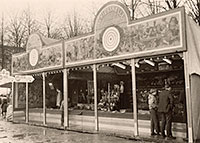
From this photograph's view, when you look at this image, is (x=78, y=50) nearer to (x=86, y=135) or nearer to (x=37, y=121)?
(x=86, y=135)

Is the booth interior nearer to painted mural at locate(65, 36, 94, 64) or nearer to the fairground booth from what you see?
the fairground booth

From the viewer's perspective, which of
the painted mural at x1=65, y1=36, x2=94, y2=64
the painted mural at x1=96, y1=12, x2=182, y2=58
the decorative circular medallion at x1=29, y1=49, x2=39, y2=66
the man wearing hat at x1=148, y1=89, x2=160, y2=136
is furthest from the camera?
the decorative circular medallion at x1=29, y1=49, x2=39, y2=66

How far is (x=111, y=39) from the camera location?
11.7 m

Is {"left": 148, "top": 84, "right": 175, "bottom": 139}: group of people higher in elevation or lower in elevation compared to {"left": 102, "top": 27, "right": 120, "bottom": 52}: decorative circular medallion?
lower

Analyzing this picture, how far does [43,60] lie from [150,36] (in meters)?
7.39

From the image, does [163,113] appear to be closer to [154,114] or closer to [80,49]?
[154,114]

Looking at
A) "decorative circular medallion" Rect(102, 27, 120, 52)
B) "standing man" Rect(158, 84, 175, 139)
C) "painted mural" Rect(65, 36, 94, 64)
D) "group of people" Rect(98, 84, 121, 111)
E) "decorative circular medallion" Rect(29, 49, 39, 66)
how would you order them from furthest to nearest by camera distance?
1. "decorative circular medallion" Rect(29, 49, 39, 66)
2. "group of people" Rect(98, 84, 121, 111)
3. "painted mural" Rect(65, 36, 94, 64)
4. "decorative circular medallion" Rect(102, 27, 120, 52)
5. "standing man" Rect(158, 84, 175, 139)

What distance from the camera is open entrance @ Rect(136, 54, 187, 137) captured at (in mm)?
11148

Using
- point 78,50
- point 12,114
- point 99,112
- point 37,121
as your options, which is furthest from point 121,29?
point 12,114

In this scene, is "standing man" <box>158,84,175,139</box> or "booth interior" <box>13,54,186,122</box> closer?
"standing man" <box>158,84,175,139</box>

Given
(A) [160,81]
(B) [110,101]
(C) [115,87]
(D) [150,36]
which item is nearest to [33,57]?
(C) [115,87]

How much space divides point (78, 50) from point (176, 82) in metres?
4.96

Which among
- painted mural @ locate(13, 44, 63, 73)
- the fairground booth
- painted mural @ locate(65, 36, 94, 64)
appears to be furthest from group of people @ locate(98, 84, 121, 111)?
painted mural @ locate(13, 44, 63, 73)

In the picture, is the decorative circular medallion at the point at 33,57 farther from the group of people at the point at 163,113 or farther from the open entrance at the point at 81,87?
the group of people at the point at 163,113
